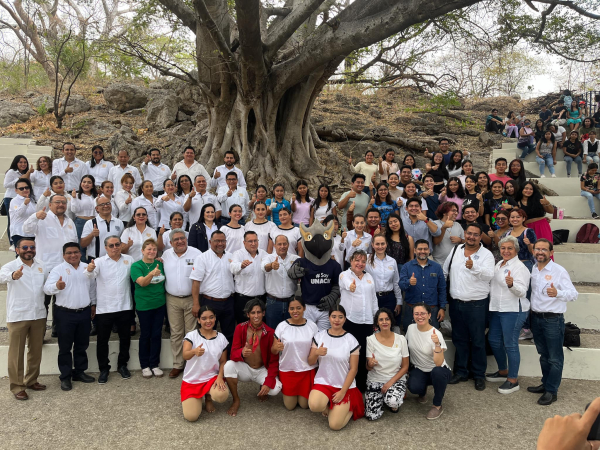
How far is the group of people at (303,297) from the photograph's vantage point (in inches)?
195

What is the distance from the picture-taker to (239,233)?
617cm

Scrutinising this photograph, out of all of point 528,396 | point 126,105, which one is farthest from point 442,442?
point 126,105

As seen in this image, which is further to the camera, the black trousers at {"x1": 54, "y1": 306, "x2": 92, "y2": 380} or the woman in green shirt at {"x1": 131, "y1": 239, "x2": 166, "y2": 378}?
the woman in green shirt at {"x1": 131, "y1": 239, "x2": 166, "y2": 378}

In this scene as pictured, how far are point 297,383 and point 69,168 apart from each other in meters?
5.44

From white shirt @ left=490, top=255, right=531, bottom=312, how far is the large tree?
15.2 ft

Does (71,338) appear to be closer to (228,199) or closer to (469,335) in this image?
(228,199)

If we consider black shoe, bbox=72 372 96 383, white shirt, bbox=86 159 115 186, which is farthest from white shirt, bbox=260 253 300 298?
white shirt, bbox=86 159 115 186

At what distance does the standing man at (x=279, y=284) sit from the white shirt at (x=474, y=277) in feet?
6.46

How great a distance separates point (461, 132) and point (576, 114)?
361cm

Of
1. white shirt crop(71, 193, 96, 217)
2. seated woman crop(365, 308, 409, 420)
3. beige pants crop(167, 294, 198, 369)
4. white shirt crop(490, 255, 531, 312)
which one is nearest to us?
seated woman crop(365, 308, 409, 420)

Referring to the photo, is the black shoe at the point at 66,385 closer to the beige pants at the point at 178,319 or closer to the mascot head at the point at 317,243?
the beige pants at the point at 178,319

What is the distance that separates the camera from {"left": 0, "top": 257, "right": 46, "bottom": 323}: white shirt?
5.23 meters

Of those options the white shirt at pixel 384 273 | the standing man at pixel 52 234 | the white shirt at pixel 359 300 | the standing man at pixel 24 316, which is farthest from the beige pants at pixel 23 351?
the white shirt at pixel 384 273

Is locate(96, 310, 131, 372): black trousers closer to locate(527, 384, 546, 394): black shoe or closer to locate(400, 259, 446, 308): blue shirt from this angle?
locate(400, 259, 446, 308): blue shirt
